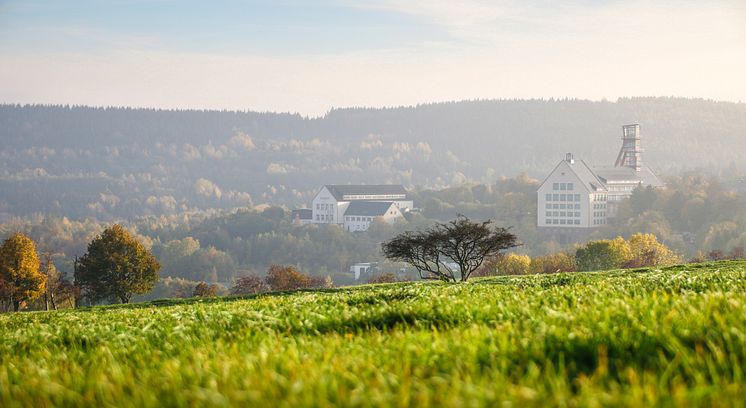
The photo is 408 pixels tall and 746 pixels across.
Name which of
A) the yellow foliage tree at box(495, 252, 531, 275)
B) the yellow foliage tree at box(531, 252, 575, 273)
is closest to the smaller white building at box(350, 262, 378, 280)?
the yellow foliage tree at box(531, 252, 575, 273)

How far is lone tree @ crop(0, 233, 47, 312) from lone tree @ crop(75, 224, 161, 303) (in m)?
3.26

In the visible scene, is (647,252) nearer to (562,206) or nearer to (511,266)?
(511,266)

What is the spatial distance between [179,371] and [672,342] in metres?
3.35

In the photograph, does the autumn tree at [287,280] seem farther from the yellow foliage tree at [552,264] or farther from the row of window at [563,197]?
the row of window at [563,197]

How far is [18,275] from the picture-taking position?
6906cm

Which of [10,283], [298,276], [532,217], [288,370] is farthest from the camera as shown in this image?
[532,217]

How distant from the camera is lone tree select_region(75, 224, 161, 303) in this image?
6831 cm

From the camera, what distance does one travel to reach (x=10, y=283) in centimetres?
6888

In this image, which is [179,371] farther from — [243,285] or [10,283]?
[243,285]

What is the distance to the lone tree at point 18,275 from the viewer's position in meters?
69.0

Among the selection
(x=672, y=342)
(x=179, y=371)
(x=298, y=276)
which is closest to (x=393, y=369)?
(x=179, y=371)

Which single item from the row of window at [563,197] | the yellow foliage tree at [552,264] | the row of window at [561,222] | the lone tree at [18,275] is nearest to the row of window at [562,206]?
the row of window at [563,197]

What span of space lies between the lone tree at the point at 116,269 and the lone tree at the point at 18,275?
3.26 m

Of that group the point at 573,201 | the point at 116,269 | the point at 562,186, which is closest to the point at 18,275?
the point at 116,269
